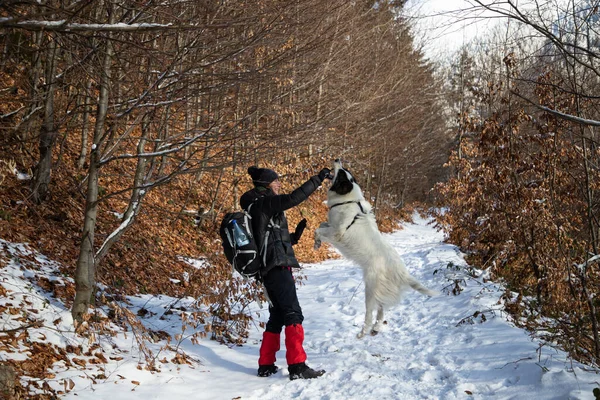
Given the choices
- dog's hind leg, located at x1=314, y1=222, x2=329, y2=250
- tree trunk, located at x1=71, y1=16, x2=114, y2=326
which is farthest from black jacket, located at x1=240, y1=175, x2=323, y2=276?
tree trunk, located at x1=71, y1=16, x2=114, y2=326

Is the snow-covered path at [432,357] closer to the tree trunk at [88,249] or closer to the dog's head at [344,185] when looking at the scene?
the dog's head at [344,185]

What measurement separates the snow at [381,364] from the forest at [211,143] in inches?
11.2

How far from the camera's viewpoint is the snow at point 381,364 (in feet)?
12.0

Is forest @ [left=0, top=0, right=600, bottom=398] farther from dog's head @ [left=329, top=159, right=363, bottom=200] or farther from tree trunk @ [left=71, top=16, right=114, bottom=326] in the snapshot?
dog's head @ [left=329, top=159, right=363, bottom=200]

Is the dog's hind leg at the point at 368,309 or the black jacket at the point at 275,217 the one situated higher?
the black jacket at the point at 275,217

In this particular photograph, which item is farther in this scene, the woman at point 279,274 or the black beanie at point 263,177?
the black beanie at point 263,177

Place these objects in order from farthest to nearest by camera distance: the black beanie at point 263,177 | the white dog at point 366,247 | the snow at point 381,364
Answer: the white dog at point 366,247
the black beanie at point 263,177
the snow at point 381,364

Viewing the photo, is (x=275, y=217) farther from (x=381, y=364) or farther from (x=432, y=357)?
(x=432, y=357)

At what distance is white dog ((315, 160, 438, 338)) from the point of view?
4707mm

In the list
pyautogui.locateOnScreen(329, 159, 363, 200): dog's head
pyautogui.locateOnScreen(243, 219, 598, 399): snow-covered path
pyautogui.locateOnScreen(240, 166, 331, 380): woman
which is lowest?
pyautogui.locateOnScreen(243, 219, 598, 399): snow-covered path

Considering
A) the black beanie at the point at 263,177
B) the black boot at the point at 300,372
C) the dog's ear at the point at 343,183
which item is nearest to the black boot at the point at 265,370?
the black boot at the point at 300,372

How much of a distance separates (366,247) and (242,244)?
149cm

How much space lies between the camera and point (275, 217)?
434 centimetres

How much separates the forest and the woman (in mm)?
588
